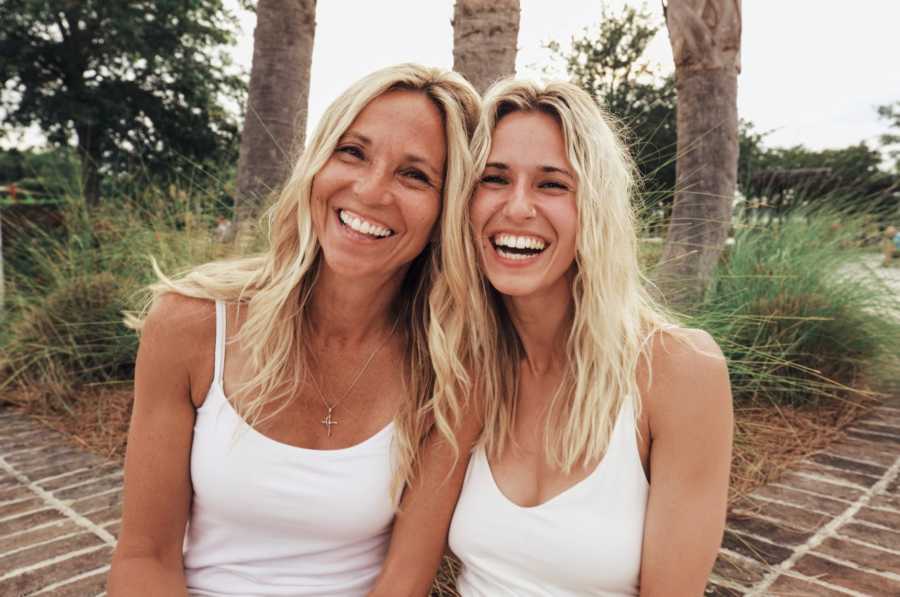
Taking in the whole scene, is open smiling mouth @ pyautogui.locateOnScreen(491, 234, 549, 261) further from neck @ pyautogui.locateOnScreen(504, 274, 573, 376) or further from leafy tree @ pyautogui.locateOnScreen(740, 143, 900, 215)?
leafy tree @ pyautogui.locateOnScreen(740, 143, 900, 215)

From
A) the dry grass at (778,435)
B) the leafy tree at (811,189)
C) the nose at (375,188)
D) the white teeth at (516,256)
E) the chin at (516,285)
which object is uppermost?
the leafy tree at (811,189)

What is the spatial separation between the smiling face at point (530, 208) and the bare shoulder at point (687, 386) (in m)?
0.38

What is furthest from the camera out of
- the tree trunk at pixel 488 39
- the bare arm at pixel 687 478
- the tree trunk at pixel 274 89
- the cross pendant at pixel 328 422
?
the tree trunk at pixel 274 89

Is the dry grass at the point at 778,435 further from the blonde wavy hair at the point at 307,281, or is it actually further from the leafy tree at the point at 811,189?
the blonde wavy hair at the point at 307,281

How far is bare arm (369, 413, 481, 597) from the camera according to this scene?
5.63 feet

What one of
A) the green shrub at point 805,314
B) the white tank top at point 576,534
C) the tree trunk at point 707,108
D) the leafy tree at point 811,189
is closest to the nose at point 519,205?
the white tank top at point 576,534

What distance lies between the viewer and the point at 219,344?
1.74m

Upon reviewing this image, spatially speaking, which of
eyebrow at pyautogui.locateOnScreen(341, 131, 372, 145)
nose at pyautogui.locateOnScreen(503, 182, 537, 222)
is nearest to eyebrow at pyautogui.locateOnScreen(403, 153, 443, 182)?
eyebrow at pyautogui.locateOnScreen(341, 131, 372, 145)

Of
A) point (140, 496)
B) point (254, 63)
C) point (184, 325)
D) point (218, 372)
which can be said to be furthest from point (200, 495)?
point (254, 63)

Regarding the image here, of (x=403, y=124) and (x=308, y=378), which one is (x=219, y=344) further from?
(x=403, y=124)

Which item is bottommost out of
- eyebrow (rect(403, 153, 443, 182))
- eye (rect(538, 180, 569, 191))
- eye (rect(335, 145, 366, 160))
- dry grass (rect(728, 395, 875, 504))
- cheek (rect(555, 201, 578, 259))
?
dry grass (rect(728, 395, 875, 504))

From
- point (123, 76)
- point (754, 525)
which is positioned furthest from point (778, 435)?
point (123, 76)

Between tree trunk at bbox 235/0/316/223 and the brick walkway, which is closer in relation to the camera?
the brick walkway

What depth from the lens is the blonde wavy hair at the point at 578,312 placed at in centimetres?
168
